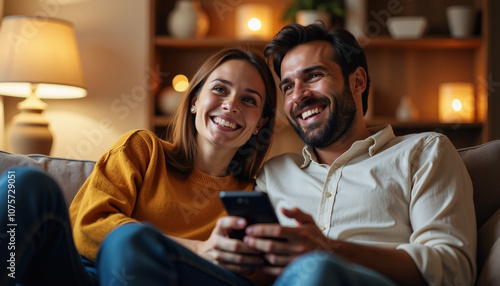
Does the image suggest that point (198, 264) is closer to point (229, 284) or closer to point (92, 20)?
point (229, 284)

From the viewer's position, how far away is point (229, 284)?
1.13m

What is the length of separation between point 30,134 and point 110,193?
4.93ft

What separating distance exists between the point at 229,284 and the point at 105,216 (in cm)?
40

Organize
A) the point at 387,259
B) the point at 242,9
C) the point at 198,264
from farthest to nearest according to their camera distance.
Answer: the point at 242,9 → the point at 387,259 → the point at 198,264

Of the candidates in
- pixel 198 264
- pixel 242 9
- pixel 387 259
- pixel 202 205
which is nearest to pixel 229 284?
pixel 198 264

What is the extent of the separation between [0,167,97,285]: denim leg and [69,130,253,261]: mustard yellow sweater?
18 centimetres

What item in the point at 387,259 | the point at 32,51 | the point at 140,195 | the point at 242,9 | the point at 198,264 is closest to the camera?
the point at 198,264

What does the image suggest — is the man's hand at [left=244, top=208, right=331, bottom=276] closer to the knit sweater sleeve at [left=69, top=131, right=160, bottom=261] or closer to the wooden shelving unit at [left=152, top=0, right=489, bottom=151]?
the knit sweater sleeve at [left=69, top=131, right=160, bottom=261]

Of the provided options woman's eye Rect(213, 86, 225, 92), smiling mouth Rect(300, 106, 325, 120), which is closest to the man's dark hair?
smiling mouth Rect(300, 106, 325, 120)

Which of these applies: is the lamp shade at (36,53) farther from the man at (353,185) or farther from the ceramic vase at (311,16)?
the man at (353,185)

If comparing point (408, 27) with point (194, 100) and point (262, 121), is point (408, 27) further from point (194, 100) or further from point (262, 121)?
point (194, 100)

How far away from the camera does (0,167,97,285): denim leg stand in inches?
41.9

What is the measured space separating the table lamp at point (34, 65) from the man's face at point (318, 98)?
59.2 inches

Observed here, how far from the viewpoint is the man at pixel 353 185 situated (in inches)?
46.0
